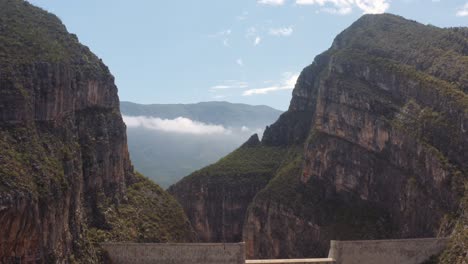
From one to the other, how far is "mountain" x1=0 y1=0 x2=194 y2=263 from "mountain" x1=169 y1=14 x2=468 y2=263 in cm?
2225

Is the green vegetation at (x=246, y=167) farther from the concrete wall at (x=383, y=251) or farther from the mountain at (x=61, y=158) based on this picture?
the concrete wall at (x=383, y=251)

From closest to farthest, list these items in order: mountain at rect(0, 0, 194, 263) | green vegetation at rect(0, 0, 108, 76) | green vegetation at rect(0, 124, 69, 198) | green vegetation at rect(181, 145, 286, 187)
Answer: green vegetation at rect(0, 124, 69, 198) < mountain at rect(0, 0, 194, 263) < green vegetation at rect(0, 0, 108, 76) < green vegetation at rect(181, 145, 286, 187)

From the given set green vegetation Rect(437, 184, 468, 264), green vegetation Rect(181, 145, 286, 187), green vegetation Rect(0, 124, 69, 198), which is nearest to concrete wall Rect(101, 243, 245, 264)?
green vegetation Rect(0, 124, 69, 198)

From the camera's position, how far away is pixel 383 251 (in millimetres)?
49500

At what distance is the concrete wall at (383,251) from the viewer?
49031 millimetres

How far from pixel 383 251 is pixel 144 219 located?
71.9ft

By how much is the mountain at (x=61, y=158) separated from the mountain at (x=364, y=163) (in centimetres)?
2225

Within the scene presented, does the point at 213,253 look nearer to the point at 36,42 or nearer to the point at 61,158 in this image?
the point at 61,158

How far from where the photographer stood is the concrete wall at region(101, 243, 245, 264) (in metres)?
46.0

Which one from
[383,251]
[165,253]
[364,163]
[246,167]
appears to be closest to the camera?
[165,253]

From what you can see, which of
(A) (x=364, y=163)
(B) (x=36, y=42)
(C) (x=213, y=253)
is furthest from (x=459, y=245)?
(B) (x=36, y=42)

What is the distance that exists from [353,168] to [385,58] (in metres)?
15.3

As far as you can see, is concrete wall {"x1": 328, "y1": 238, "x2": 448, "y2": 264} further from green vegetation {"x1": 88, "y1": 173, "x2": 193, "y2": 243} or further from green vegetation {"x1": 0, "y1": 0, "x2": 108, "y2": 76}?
green vegetation {"x1": 0, "y1": 0, "x2": 108, "y2": 76}

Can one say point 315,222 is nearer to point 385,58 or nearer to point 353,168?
point 353,168
